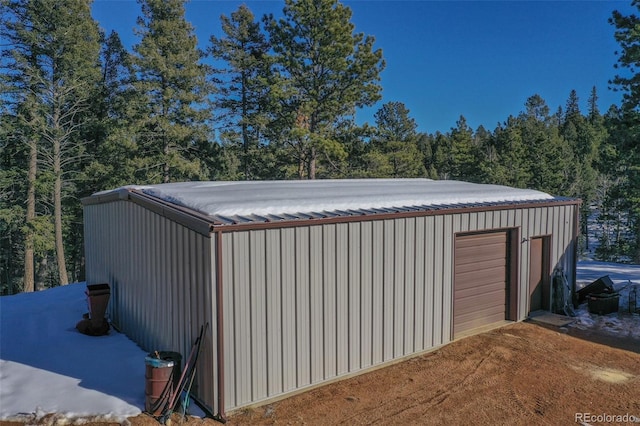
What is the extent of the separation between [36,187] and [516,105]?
51.0 metres

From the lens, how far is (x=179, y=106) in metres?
19.2

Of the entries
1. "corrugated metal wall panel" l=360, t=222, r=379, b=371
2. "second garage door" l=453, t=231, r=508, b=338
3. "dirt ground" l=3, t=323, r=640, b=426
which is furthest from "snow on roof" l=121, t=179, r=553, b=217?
"dirt ground" l=3, t=323, r=640, b=426

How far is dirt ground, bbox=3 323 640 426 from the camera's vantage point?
16.3 ft

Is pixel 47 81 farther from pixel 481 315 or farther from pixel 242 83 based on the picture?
pixel 481 315

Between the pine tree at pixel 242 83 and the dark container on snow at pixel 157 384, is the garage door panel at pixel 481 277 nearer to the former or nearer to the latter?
the dark container on snow at pixel 157 384

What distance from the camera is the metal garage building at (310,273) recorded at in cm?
512

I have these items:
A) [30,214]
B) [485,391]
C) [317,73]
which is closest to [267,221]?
[485,391]

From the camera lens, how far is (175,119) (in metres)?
19.2

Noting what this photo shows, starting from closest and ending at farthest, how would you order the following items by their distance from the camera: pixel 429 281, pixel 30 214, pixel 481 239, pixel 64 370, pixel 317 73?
pixel 64 370, pixel 429 281, pixel 481 239, pixel 30 214, pixel 317 73

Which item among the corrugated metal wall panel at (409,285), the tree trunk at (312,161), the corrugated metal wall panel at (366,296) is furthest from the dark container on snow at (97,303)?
the tree trunk at (312,161)

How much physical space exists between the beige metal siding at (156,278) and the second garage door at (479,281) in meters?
4.64

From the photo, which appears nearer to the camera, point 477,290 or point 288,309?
point 288,309

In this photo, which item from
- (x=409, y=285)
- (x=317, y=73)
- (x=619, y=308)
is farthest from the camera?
(x=317, y=73)

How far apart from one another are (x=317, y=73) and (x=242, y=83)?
4.54m
